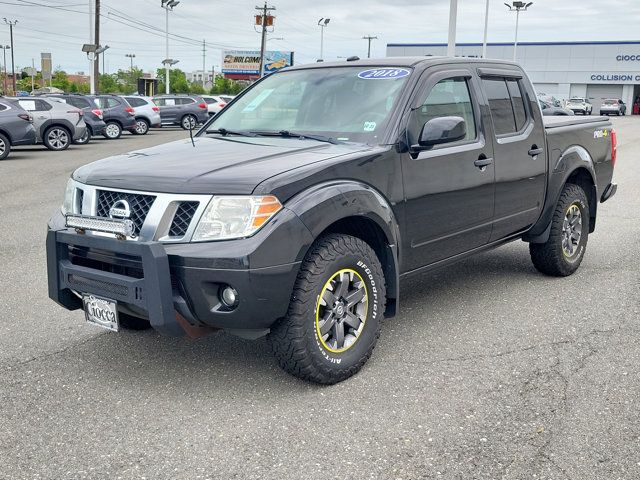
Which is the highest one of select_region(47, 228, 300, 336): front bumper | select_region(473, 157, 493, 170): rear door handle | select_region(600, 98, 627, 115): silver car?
select_region(600, 98, 627, 115): silver car

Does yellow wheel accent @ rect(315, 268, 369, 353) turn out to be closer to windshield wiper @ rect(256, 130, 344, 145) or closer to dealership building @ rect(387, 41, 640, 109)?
windshield wiper @ rect(256, 130, 344, 145)

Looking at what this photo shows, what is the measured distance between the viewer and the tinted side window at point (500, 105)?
5.43 m

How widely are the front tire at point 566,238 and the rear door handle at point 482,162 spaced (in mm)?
1264

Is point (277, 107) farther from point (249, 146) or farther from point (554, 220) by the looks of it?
point (554, 220)

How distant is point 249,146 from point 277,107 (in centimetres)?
76

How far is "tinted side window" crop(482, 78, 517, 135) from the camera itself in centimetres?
543

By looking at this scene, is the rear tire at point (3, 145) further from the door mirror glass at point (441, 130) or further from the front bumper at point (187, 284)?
the door mirror glass at point (441, 130)

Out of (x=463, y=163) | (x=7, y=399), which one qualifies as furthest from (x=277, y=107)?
(x=7, y=399)

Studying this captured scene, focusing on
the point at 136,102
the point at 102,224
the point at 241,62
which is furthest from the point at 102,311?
the point at 241,62

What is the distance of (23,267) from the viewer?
6.87 meters

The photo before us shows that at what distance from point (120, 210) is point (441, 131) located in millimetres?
1938

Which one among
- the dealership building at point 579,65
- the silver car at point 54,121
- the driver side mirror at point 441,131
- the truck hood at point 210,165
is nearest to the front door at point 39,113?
the silver car at point 54,121

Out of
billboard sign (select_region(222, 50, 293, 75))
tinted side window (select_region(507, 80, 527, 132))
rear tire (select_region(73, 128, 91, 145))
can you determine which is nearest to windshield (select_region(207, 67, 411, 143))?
tinted side window (select_region(507, 80, 527, 132))

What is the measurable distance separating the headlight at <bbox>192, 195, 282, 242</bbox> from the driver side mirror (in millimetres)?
1290
